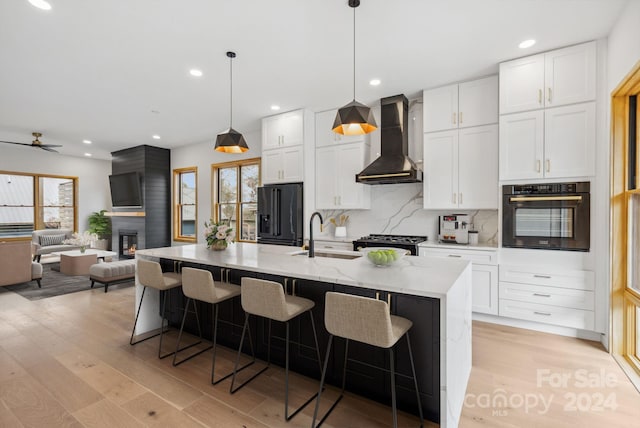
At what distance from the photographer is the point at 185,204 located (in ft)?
24.8

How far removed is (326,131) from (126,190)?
18.2 ft

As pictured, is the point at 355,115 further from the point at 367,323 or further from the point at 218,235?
the point at 218,235

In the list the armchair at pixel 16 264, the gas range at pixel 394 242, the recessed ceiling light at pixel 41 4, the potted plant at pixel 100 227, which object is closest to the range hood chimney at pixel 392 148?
the gas range at pixel 394 242

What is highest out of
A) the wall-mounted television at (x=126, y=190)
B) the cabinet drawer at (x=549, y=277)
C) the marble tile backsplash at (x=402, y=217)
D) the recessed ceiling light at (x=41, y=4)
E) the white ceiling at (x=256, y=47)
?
the white ceiling at (x=256, y=47)

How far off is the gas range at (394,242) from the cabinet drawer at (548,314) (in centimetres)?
111

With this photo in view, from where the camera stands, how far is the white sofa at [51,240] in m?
7.25

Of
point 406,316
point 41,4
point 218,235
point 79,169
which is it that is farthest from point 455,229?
point 79,169

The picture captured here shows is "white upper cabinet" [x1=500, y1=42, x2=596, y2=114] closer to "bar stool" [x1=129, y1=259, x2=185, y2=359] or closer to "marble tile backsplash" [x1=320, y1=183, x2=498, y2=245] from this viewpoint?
"marble tile backsplash" [x1=320, y1=183, x2=498, y2=245]

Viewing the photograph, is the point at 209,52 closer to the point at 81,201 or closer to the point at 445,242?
the point at 445,242

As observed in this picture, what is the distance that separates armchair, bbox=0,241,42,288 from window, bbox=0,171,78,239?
11.9ft

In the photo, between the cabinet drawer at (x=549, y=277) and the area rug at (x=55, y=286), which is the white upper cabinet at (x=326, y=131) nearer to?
the cabinet drawer at (x=549, y=277)

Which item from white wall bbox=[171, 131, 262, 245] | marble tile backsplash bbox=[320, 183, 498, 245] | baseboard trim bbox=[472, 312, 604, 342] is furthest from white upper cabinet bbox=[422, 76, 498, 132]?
white wall bbox=[171, 131, 262, 245]

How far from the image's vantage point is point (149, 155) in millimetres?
7312

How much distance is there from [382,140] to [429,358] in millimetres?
3162
